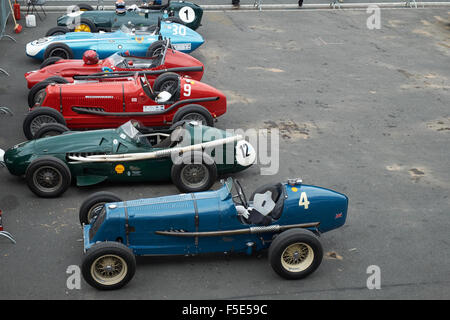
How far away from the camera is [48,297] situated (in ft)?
23.3

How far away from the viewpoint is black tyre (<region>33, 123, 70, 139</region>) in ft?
33.5

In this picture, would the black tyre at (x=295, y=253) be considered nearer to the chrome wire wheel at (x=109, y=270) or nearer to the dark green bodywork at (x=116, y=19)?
the chrome wire wheel at (x=109, y=270)

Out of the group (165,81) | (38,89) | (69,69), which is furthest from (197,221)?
(69,69)

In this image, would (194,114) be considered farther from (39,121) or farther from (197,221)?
(197,221)

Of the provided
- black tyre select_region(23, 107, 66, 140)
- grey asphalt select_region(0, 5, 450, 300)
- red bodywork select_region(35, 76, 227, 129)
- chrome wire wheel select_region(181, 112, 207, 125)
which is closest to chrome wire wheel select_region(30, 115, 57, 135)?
black tyre select_region(23, 107, 66, 140)

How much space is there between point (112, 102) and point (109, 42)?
3.76 meters

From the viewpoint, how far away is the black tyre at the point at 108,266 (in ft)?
22.9

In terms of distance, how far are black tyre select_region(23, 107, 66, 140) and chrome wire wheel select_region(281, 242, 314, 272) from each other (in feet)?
17.5

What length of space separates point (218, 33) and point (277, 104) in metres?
5.78

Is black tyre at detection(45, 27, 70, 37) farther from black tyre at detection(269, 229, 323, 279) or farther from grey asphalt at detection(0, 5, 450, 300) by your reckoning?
black tyre at detection(269, 229, 323, 279)

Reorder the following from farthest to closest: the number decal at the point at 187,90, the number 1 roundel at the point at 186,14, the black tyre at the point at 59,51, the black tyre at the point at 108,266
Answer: the number 1 roundel at the point at 186,14
the black tyre at the point at 59,51
the number decal at the point at 187,90
the black tyre at the point at 108,266

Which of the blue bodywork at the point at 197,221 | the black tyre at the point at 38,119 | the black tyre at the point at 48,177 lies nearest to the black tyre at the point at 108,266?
the blue bodywork at the point at 197,221

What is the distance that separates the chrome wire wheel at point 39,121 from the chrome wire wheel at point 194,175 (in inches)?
115

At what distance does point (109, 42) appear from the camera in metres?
14.5
